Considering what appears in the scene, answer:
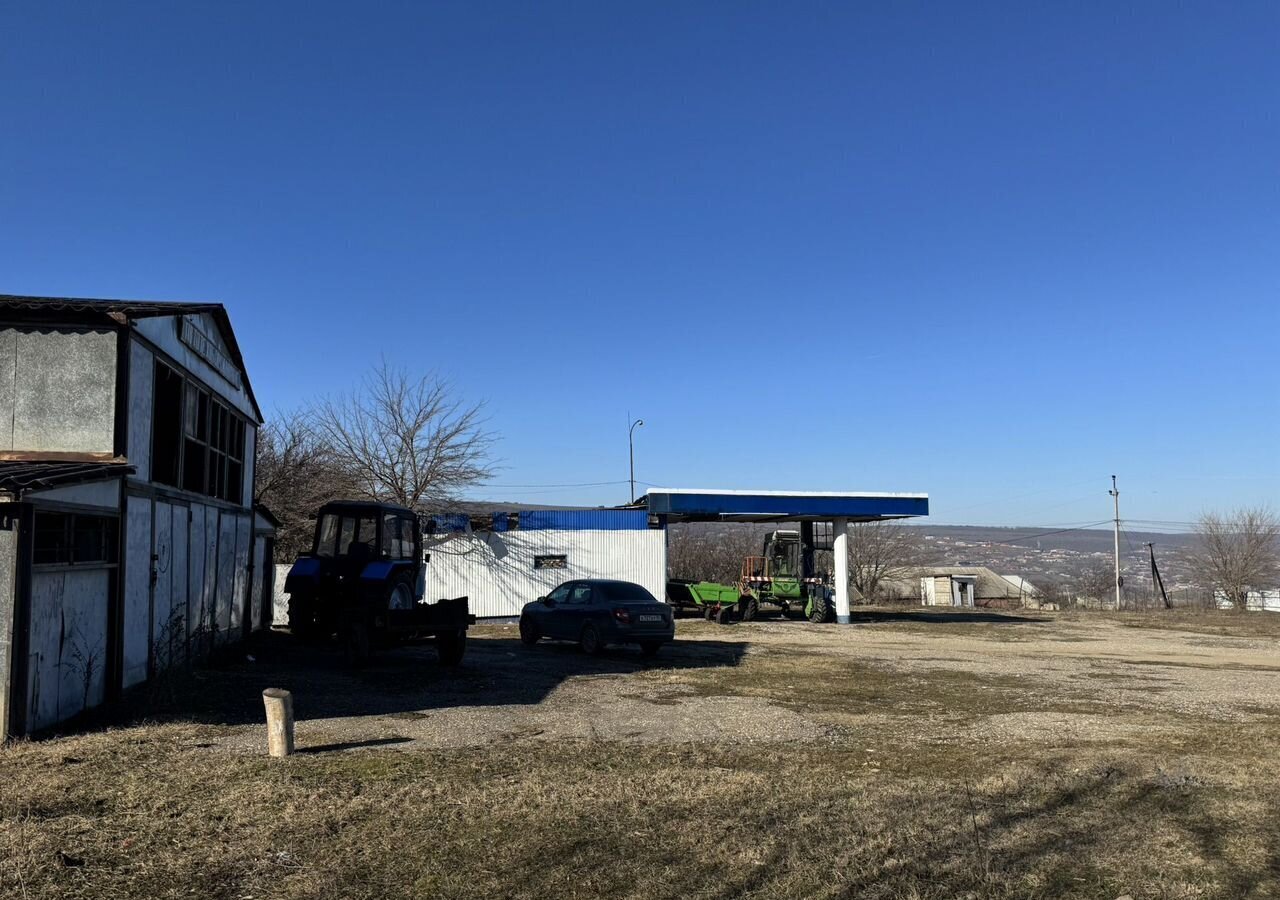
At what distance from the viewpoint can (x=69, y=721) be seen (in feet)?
32.4

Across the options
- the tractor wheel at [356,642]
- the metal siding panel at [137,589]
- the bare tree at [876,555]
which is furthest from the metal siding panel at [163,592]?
the bare tree at [876,555]

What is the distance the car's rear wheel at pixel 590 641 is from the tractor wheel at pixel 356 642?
16.1 ft

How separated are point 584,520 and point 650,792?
2432cm

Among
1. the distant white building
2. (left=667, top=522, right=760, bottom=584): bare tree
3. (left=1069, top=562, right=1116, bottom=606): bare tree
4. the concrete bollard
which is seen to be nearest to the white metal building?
the concrete bollard

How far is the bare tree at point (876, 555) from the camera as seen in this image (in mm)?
61500

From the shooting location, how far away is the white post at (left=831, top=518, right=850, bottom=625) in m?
32.8

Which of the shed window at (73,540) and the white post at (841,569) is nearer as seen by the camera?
the shed window at (73,540)

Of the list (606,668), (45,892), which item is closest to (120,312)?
(45,892)

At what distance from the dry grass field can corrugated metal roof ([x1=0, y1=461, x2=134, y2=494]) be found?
7.62 ft


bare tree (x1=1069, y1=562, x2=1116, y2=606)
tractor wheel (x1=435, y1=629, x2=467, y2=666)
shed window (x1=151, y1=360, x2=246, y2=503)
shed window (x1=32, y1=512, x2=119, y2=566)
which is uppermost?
shed window (x1=151, y1=360, x2=246, y2=503)

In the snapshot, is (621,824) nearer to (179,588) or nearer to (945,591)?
(179,588)

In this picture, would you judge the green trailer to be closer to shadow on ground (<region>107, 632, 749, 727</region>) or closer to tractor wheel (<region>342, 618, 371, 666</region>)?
shadow on ground (<region>107, 632, 749, 727</region>)

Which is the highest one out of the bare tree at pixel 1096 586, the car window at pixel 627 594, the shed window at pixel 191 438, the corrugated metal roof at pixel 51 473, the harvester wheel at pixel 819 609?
the shed window at pixel 191 438

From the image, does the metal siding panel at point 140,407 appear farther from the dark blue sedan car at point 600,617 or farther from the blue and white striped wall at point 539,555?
the blue and white striped wall at point 539,555
